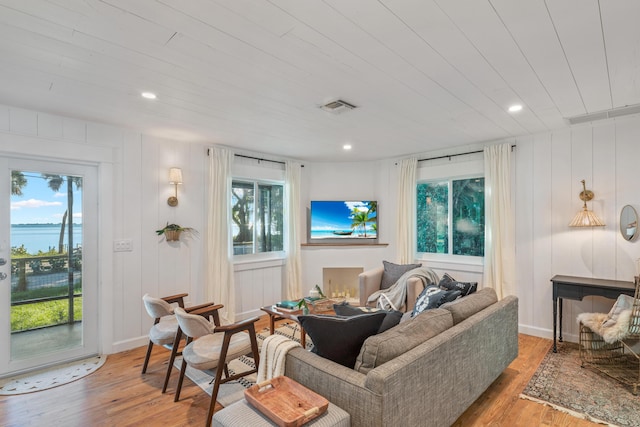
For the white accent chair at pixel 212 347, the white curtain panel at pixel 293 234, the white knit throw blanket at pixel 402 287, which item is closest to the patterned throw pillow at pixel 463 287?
the white knit throw blanket at pixel 402 287

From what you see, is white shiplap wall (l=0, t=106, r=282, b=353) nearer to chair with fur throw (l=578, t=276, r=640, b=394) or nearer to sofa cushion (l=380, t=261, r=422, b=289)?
sofa cushion (l=380, t=261, r=422, b=289)

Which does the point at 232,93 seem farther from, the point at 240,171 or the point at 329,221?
the point at 329,221

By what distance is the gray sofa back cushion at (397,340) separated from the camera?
1741mm

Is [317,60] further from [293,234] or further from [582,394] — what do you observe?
[293,234]

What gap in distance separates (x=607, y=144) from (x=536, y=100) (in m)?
1.37

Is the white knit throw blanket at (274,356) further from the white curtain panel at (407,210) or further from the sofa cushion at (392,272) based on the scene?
the white curtain panel at (407,210)

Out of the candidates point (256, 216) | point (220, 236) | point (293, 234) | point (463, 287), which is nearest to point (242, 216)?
point (256, 216)

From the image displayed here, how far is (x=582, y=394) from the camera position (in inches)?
103

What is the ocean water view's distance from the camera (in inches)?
120

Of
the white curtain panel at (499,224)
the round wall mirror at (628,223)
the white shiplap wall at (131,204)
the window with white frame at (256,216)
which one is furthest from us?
the window with white frame at (256,216)

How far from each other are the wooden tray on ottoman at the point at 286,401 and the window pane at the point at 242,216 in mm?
3211

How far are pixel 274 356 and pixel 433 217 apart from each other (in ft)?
12.5

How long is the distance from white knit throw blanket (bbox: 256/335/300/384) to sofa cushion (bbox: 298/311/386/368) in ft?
0.53

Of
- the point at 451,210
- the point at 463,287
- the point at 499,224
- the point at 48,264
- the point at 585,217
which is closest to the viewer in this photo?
the point at 463,287
